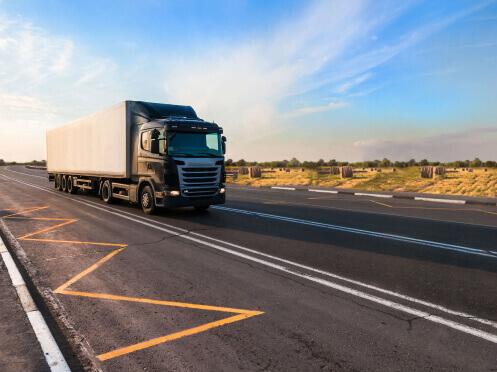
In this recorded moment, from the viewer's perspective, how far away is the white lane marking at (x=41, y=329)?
9.89ft

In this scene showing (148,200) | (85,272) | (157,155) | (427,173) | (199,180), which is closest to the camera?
(85,272)

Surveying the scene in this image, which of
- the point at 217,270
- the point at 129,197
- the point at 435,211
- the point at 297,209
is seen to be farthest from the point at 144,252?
the point at 435,211

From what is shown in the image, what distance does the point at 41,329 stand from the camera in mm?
3629

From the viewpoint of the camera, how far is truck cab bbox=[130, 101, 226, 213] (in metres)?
10.9

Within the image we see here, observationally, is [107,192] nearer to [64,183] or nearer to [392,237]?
[64,183]

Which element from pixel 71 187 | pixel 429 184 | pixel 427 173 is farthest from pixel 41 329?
pixel 427 173

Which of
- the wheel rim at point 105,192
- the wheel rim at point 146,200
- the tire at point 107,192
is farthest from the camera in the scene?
the wheel rim at point 105,192

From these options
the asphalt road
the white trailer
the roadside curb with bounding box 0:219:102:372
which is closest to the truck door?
the white trailer

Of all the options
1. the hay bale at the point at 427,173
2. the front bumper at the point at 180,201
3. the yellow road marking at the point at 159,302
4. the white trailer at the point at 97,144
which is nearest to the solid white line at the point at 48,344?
the yellow road marking at the point at 159,302

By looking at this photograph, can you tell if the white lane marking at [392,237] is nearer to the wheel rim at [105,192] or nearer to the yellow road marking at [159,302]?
the yellow road marking at [159,302]

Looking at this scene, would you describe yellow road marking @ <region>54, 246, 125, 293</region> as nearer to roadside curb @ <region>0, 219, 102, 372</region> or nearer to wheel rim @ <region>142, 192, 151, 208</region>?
roadside curb @ <region>0, 219, 102, 372</region>

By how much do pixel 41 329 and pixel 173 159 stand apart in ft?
24.7

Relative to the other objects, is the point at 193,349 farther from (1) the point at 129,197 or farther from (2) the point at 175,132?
(1) the point at 129,197

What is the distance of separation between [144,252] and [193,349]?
3905 mm
